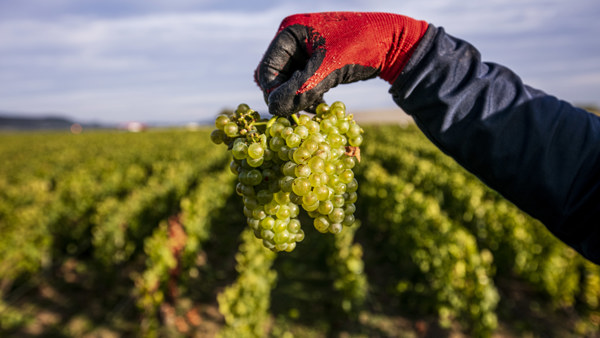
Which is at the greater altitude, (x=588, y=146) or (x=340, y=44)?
(x=340, y=44)

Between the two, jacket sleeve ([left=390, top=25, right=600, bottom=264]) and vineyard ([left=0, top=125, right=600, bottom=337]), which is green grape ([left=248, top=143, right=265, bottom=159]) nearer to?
jacket sleeve ([left=390, top=25, right=600, bottom=264])

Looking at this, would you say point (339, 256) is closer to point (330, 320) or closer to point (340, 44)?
point (330, 320)

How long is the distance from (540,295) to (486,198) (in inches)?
116

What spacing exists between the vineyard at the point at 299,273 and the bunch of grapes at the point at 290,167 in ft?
12.7

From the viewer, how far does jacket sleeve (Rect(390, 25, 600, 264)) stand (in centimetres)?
157

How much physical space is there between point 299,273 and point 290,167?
21.3 feet

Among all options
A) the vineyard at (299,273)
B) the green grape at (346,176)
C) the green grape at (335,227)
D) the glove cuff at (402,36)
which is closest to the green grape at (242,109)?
the green grape at (346,176)

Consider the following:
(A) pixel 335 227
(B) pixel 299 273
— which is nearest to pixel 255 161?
(A) pixel 335 227

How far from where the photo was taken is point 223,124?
4.46 ft

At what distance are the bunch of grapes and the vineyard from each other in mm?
3861

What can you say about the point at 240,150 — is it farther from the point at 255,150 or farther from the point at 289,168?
the point at 289,168

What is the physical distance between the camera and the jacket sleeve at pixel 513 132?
1571mm

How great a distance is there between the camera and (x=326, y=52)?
1.49m

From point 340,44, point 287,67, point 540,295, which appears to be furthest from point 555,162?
point 540,295
